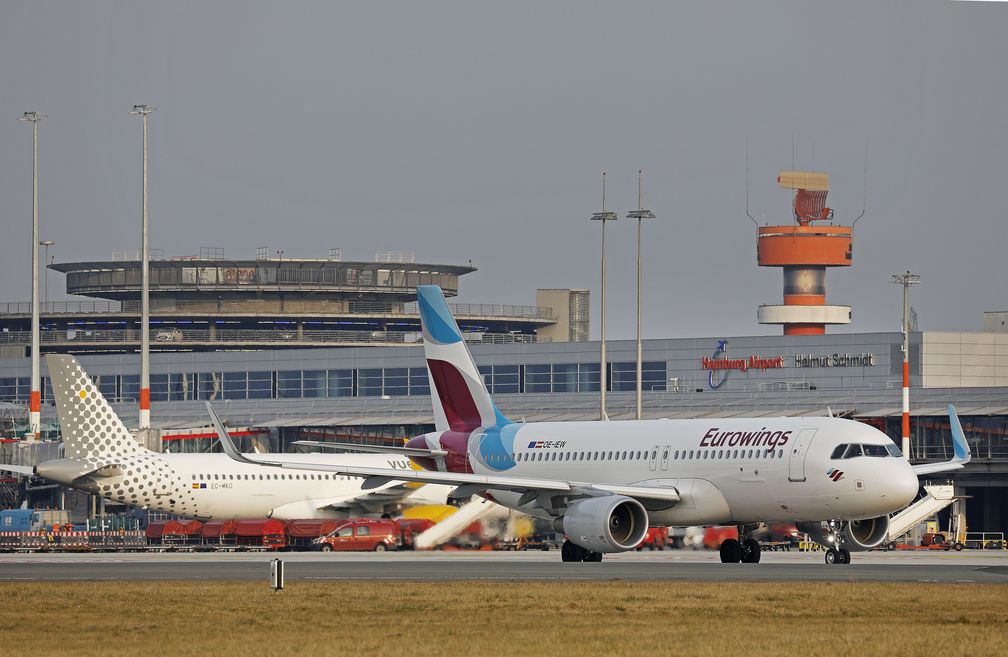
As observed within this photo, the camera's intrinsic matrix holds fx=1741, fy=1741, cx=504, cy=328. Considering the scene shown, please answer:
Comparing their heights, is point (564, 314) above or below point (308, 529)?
above

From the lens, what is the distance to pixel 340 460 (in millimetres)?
77062

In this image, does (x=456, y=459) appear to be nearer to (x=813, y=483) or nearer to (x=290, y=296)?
(x=813, y=483)

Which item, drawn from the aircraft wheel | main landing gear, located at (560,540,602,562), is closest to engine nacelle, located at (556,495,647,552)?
main landing gear, located at (560,540,602,562)

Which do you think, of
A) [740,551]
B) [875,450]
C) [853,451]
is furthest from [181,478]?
[875,450]

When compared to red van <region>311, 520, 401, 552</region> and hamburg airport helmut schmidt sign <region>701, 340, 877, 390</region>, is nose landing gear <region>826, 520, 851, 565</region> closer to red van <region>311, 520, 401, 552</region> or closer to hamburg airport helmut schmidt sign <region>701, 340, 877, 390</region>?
red van <region>311, 520, 401, 552</region>

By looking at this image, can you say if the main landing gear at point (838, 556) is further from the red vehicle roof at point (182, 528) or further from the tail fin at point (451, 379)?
the red vehicle roof at point (182, 528)

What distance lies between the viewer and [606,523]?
158 ft

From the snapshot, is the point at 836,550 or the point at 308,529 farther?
the point at 308,529

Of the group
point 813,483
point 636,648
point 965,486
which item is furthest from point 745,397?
point 636,648

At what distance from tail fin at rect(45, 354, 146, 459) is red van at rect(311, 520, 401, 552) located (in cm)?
961

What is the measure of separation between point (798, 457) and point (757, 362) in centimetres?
6974

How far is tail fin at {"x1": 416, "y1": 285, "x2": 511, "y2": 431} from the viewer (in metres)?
58.0

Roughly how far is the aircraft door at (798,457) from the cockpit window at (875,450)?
156cm

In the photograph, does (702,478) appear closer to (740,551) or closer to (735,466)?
(735,466)
